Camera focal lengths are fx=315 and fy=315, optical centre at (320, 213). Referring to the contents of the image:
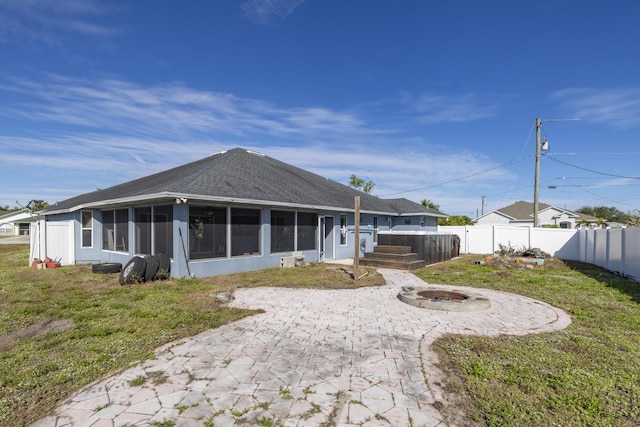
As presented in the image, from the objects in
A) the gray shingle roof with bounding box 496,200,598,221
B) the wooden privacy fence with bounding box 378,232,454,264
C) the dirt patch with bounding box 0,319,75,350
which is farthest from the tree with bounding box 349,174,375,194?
the dirt patch with bounding box 0,319,75,350

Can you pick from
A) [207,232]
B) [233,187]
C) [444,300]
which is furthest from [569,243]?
[207,232]

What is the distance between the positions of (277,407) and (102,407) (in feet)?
5.10

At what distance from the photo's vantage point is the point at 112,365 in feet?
12.0

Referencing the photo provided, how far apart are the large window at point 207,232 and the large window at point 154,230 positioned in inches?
25.9

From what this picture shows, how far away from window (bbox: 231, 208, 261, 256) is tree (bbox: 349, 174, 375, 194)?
89.7 feet

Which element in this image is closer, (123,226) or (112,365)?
(112,365)

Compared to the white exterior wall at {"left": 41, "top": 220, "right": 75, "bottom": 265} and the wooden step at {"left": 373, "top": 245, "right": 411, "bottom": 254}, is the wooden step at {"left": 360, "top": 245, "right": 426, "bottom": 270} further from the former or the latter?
the white exterior wall at {"left": 41, "top": 220, "right": 75, "bottom": 265}

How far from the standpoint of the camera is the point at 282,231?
12180 millimetres

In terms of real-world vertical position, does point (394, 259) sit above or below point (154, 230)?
below

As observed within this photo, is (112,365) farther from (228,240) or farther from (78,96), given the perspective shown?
(78,96)

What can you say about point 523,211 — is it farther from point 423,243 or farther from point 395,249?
point 395,249

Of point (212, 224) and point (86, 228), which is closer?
point (212, 224)

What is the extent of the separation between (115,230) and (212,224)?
489 centimetres

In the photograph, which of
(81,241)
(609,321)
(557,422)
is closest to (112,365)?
(557,422)
